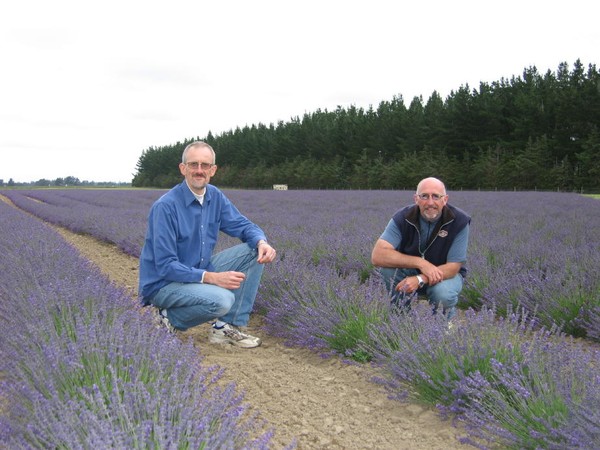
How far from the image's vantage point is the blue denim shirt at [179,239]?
3.34 metres

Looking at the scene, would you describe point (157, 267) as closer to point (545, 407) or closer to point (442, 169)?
point (545, 407)

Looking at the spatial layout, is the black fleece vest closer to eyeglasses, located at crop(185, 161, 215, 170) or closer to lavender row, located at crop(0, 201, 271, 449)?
eyeglasses, located at crop(185, 161, 215, 170)

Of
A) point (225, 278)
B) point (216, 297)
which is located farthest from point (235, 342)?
point (225, 278)

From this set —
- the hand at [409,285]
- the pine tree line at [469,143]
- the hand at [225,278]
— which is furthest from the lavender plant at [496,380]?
the pine tree line at [469,143]

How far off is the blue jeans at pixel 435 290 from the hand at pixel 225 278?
1001 mm

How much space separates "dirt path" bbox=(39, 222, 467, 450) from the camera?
224 cm

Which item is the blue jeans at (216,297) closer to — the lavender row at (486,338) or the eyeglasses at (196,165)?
the lavender row at (486,338)

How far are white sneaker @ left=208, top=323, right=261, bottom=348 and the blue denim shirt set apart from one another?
0.43m

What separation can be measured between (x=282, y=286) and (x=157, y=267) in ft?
3.69

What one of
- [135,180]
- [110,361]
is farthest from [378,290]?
[135,180]

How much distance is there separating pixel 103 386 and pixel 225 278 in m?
1.43

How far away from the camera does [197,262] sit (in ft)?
11.8

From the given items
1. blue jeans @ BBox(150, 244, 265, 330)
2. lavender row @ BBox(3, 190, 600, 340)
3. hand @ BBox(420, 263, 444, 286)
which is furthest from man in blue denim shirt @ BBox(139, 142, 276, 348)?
hand @ BBox(420, 263, 444, 286)

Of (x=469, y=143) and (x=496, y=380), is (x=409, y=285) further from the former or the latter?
(x=469, y=143)
